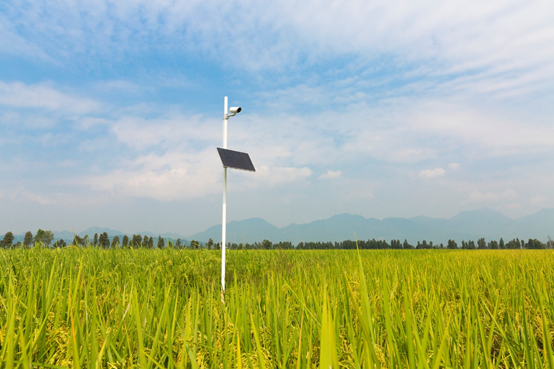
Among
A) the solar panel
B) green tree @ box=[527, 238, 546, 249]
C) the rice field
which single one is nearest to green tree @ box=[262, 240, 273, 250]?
the rice field

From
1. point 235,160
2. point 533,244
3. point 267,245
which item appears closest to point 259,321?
point 235,160

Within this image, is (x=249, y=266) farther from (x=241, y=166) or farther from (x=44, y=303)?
(x=44, y=303)

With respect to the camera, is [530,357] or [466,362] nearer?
[466,362]

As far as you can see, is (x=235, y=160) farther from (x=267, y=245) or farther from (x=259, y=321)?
(x=267, y=245)

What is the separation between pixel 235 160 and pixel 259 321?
3227 mm

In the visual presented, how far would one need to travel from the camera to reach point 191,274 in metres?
5.95

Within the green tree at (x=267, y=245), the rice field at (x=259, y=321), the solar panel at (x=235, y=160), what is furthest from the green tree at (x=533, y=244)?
the solar panel at (x=235, y=160)

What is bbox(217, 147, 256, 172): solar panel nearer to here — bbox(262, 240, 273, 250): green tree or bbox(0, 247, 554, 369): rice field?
bbox(0, 247, 554, 369): rice field

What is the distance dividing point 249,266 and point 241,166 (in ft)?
9.20

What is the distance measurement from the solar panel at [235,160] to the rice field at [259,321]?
208 centimetres

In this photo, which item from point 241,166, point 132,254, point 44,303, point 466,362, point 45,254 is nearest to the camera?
point 466,362

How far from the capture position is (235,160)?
5.35 meters

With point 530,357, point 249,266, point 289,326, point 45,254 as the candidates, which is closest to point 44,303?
point 289,326

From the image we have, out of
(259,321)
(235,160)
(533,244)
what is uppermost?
(235,160)
